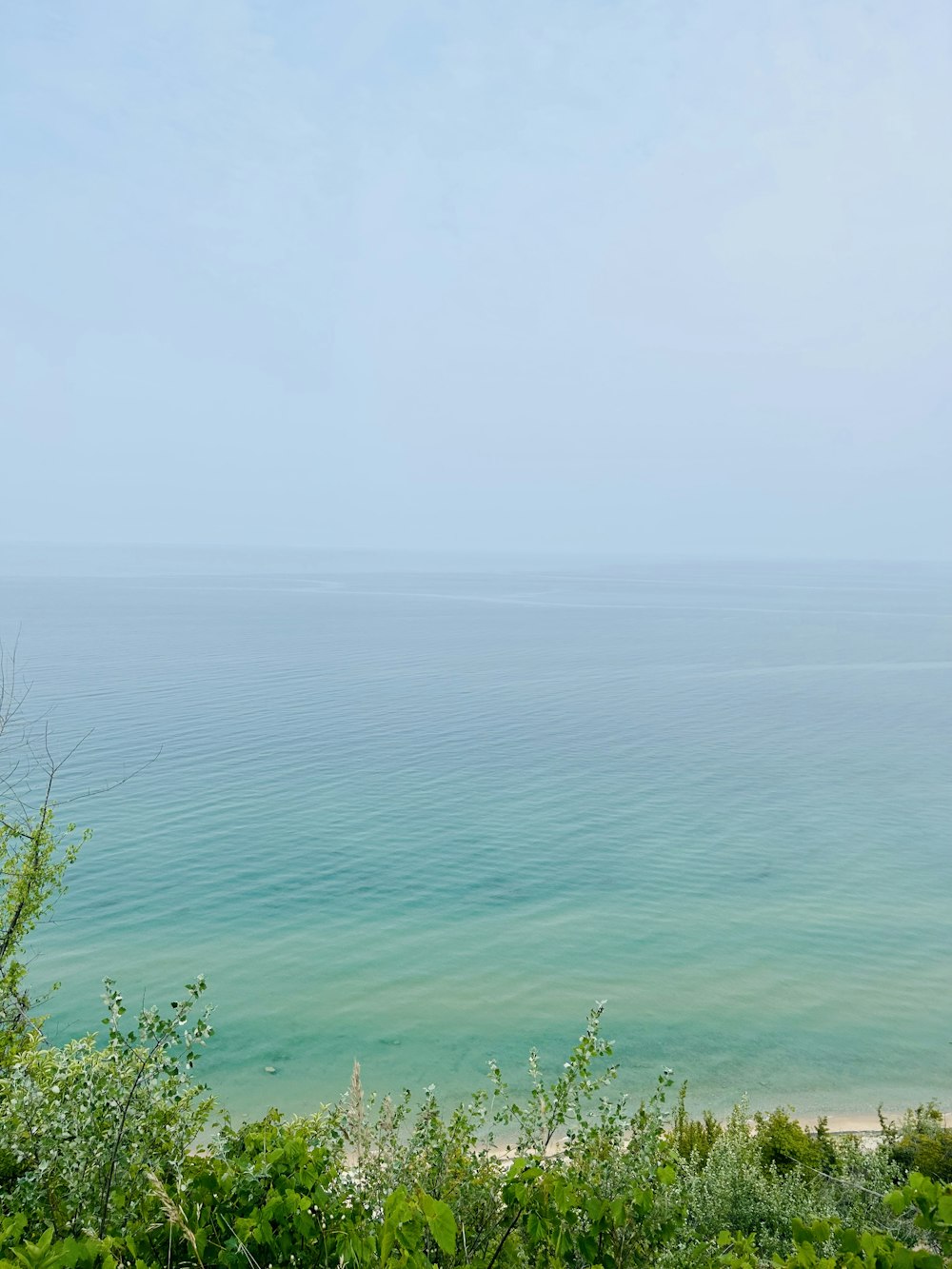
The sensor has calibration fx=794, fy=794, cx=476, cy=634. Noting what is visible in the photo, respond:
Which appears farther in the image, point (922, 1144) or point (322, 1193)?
point (922, 1144)

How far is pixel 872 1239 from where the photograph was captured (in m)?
6.56

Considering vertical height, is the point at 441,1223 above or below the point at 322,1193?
above

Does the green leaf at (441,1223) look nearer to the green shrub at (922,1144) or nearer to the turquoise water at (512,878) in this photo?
the green shrub at (922,1144)

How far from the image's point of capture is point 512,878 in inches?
1588

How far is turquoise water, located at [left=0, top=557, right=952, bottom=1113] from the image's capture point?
2788 centimetres

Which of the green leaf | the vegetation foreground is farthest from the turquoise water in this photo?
the green leaf

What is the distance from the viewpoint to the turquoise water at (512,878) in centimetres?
2788

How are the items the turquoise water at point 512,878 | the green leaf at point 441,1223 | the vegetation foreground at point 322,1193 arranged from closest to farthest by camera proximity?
1. the green leaf at point 441,1223
2. the vegetation foreground at point 322,1193
3. the turquoise water at point 512,878

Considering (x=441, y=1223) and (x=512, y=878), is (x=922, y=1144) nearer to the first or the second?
(x=441, y=1223)

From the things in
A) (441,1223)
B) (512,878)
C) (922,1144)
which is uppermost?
(441,1223)

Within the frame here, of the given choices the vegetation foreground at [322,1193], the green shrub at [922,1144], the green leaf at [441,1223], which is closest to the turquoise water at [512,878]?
the green shrub at [922,1144]

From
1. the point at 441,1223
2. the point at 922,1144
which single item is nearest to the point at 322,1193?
the point at 441,1223

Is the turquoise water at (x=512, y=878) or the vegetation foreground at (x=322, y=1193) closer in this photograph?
the vegetation foreground at (x=322, y=1193)

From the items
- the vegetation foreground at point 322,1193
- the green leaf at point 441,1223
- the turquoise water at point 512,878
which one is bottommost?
the turquoise water at point 512,878
